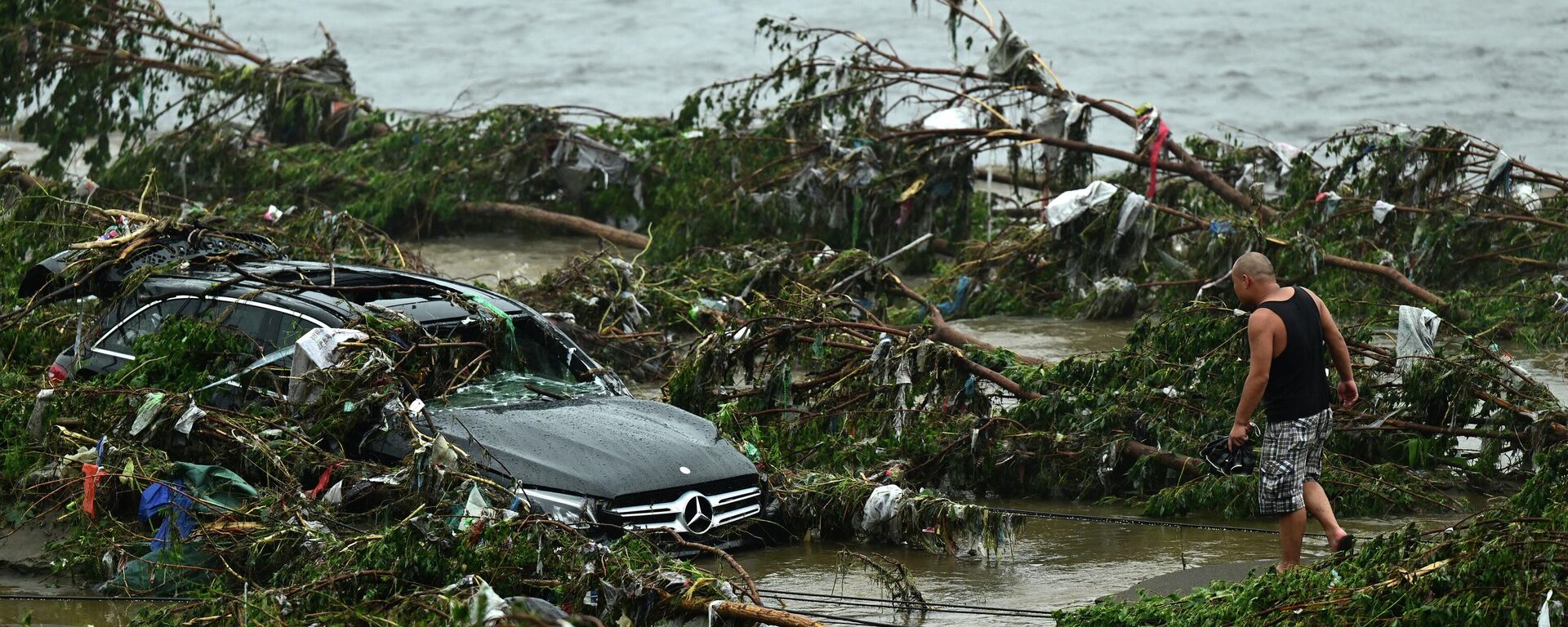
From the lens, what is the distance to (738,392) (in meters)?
10.9

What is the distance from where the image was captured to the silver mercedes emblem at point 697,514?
27.4 feet

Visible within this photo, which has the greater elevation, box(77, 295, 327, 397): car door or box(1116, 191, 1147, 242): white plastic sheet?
box(1116, 191, 1147, 242): white plastic sheet

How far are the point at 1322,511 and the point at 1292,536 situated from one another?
227 mm

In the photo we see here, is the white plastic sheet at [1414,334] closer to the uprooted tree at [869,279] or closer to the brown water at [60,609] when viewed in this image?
the uprooted tree at [869,279]

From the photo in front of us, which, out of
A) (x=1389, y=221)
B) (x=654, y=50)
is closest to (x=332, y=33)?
(x=654, y=50)

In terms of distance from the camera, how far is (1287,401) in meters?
7.55

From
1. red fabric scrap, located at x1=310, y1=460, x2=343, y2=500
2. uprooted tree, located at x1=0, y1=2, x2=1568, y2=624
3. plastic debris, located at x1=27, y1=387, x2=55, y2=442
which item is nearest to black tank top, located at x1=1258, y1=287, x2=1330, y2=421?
uprooted tree, located at x1=0, y1=2, x2=1568, y2=624

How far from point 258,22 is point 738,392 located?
30644 mm

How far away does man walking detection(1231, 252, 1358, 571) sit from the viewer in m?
7.48

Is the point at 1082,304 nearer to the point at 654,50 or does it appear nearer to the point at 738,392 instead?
the point at 738,392

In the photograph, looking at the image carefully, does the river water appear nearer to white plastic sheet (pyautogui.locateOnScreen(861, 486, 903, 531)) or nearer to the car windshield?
the car windshield

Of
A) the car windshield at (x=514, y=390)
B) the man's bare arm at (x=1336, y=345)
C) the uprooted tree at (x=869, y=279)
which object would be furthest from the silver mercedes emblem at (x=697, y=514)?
the man's bare arm at (x=1336, y=345)

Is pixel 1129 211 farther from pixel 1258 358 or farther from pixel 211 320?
pixel 211 320

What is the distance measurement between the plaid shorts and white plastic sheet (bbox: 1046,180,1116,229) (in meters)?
5.66
